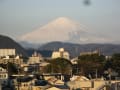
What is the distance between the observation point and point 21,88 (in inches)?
1622

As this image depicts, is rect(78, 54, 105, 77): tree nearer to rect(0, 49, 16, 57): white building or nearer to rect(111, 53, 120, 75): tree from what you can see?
rect(111, 53, 120, 75): tree

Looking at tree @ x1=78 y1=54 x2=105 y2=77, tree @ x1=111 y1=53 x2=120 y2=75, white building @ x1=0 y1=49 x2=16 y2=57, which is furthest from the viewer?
A: white building @ x1=0 y1=49 x2=16 y2=57

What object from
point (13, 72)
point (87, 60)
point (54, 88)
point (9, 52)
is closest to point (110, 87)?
point (54, 88)

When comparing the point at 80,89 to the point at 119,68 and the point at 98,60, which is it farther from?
the point at 98,60

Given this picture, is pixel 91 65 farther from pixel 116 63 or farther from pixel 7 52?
pixel 7 52

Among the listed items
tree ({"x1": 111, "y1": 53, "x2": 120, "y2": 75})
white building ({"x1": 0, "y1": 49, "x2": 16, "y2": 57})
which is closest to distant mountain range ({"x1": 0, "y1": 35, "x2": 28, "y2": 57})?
white building ({"x1": 0, "y1": 49, "x2": 16, "y2": 57})

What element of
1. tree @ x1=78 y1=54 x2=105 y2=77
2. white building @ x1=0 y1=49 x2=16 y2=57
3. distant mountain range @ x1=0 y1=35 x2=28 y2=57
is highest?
distant mountain range @ x1=0 y1=35 x2=28 y2=57

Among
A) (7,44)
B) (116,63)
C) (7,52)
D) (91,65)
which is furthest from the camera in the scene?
(7,44)

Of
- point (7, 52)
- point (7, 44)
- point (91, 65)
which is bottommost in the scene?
point (91, 65)

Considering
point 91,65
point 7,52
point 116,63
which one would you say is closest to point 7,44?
point 7,52

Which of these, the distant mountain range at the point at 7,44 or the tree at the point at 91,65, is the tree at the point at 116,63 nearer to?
the tree at the point at 91,65

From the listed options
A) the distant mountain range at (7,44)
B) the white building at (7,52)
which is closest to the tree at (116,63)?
the white building at (7,52)

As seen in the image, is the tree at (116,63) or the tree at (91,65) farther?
the tree at (91,65)

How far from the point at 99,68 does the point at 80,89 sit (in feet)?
132
